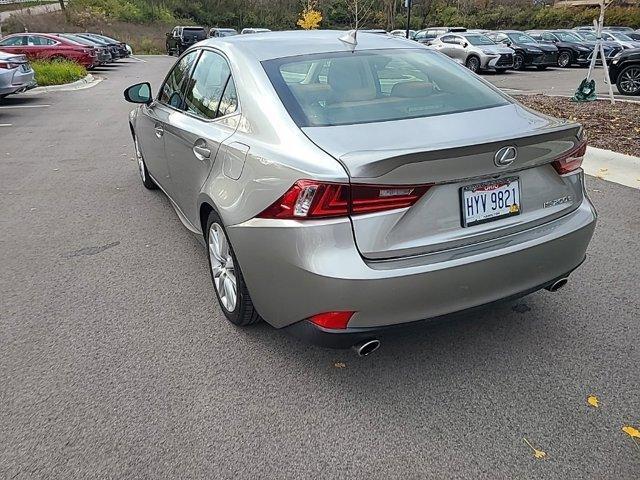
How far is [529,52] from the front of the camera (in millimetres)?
23016

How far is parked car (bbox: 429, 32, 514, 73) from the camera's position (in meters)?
21.0

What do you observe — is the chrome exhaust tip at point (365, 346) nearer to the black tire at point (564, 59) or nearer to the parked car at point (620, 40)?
the parked car at point (620, 40)

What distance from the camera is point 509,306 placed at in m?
3.53

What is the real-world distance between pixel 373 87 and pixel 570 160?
3.80 ft

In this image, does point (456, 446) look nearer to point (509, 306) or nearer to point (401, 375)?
point (401, 375)

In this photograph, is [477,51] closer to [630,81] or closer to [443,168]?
[630,81]

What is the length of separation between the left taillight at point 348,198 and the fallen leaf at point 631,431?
1374mm

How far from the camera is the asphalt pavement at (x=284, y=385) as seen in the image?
2.35 metres

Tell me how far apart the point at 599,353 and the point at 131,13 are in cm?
6089

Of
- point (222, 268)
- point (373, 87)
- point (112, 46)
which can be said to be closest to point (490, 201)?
point (373, 87)

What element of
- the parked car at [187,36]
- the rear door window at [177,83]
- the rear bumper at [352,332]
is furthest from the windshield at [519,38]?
the rear bumper at [352,332]

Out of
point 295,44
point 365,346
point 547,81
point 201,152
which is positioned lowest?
point 547,81

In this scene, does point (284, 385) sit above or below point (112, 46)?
above

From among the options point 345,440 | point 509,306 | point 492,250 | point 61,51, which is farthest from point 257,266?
point 61,51
